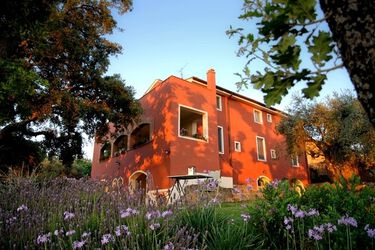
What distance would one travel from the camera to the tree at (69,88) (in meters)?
12.4

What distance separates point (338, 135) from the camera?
20.3 meters

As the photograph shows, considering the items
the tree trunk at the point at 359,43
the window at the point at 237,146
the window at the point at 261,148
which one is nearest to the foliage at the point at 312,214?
the tree trunk at the point at 359,43

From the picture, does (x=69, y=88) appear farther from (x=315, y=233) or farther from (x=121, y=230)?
(x=315, y=233)

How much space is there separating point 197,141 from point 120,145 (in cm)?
824

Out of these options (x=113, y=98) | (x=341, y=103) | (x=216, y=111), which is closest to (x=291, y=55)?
(x=113, y=98)

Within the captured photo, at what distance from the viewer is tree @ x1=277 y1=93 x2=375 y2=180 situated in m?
19.6

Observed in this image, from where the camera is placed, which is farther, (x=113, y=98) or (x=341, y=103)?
(x=341, y=103)

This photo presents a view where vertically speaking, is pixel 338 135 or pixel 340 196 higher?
pixel 338 135

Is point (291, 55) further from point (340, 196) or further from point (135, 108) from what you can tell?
point (135, 108)

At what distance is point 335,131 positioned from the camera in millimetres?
20484

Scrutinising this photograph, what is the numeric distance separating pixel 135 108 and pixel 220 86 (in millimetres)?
9100

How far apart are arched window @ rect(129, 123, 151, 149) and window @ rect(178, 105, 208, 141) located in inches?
107

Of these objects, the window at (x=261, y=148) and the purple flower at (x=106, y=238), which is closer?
the purple flower at (x=106, y=238)

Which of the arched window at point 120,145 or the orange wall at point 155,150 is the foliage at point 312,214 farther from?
the arched window at point 120,145
